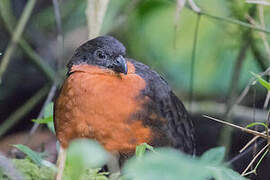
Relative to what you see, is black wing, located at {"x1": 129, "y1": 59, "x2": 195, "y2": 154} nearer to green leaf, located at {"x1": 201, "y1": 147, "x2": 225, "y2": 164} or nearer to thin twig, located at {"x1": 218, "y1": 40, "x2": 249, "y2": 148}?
green leaf, located at {"x1": 201, "y1": 147, "x2": 225, "y2": 164}

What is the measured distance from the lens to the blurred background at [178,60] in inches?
161

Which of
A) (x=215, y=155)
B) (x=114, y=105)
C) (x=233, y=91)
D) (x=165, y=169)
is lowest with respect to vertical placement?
(x=215, y=155)

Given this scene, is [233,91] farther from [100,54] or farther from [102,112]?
[102,112]

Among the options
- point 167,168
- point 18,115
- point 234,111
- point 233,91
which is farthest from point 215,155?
point 18,115

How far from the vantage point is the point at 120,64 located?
2770 millimetres

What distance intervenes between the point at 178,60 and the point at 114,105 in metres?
2.13

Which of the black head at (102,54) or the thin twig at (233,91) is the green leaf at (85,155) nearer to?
the black head at (102,54)

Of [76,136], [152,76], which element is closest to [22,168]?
[76,136]

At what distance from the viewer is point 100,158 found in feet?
3.42

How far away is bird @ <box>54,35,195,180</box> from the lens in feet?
8.56

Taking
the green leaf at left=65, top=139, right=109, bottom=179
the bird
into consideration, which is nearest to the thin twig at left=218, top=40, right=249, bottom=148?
the bird

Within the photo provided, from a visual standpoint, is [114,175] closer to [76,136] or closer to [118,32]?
[76,136]

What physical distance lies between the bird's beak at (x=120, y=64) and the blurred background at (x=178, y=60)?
3.92 ft

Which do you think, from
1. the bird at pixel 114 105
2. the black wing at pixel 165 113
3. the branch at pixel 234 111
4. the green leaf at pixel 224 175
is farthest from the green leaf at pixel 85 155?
the branch at pixel 234 111
